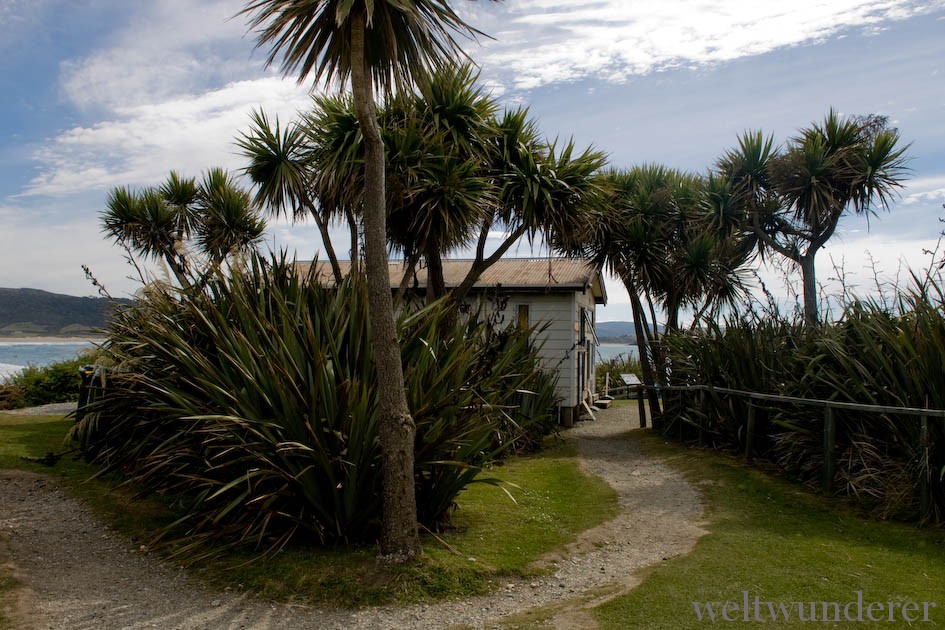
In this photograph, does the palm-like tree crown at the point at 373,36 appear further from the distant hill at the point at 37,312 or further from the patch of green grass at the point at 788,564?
the distant hill at the point at 37,312

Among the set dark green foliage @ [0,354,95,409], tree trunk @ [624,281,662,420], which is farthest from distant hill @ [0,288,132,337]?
tree trunk @ [624,281,662,420]

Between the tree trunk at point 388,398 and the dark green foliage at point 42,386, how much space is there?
1661 centimetres

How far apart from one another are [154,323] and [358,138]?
17.2 ft

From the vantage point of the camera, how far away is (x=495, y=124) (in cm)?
1303

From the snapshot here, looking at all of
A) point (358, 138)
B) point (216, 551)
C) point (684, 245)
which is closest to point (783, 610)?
point (216, 551)

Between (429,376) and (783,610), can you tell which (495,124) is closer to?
(429,376)

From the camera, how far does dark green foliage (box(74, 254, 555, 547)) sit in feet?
20.4

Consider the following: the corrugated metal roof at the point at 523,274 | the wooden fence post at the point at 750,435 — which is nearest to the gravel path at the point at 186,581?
the wooden fence post at the point at 750,435

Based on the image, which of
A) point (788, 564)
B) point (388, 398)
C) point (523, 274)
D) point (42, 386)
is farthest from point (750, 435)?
point (42, 386)

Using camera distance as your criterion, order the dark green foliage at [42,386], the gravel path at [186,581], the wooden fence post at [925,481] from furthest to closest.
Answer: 1. the dark green foliage at [42,386]
2. the wooden fence post at [925,481]
3. the gravel path at [186,581]

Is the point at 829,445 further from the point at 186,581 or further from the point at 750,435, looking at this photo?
the point at 186,581

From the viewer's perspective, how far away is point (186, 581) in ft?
19.2

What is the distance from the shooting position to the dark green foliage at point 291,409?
20.4 ft

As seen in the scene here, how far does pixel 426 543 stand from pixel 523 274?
41.1 ft
